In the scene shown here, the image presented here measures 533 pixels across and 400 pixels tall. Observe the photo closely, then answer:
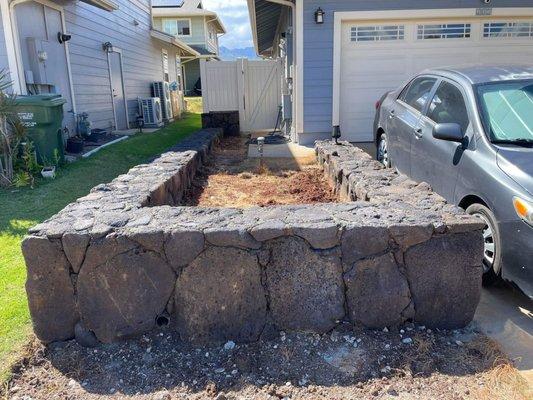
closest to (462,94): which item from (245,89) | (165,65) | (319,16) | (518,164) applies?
(518,164)

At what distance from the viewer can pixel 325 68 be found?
8.41m

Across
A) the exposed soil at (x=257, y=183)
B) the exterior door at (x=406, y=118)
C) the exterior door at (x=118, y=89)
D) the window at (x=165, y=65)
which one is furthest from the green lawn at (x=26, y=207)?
the window at (x=165, y=65)

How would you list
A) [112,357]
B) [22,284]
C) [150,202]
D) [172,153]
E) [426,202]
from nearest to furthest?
[112,357], [426,202], [22,284], [150,202], [172,153]

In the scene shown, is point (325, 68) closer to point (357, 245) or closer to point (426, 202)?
point (426, 202)

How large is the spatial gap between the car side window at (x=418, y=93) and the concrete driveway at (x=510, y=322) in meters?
2.16

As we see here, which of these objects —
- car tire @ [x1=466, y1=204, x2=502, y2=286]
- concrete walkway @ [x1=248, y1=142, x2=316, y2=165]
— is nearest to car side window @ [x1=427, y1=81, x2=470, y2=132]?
car tire @ [x1=466, y1=204, x2=502, y2=286]

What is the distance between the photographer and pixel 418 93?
4.80 meters

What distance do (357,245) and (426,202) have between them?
782mm

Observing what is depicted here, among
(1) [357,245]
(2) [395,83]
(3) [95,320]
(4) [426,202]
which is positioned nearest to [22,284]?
(3) [95,320]

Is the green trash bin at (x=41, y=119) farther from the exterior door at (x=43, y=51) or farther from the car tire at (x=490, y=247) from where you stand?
the car tire at (x=490, y=247)

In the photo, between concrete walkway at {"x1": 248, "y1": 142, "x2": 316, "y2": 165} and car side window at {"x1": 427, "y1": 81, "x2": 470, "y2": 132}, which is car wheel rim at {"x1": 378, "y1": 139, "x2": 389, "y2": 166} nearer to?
car side window at {"x1": 427, "y1": 81, "x2": 470, "y2": 132}

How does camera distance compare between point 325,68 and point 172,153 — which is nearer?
point 172,153

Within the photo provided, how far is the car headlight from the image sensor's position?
8.71 ft

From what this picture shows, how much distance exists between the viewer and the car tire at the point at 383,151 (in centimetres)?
542
